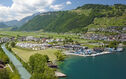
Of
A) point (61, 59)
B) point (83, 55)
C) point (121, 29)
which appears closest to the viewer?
point (61, 59)

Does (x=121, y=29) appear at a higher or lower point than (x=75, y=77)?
higher

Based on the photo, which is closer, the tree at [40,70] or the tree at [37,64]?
the tree at [40,70]

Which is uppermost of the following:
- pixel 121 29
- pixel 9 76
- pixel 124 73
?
pixel 121 29

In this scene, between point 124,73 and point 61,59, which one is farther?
point 61,59

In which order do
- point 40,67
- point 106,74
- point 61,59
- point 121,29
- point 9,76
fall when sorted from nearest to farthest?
point 9,76 < point 40,67 < point 106,74 < point 61,59 < point 121,29

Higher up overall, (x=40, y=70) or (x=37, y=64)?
(x=37, y=64)

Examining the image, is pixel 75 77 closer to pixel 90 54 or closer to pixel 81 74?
pixel 81 74

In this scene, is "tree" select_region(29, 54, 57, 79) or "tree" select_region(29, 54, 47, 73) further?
"tree" select_region(29, 54, 47, 73)

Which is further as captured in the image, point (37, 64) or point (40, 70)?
point (37, 64)

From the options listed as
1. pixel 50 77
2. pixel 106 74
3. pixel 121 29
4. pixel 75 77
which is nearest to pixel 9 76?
pixel 50 77
